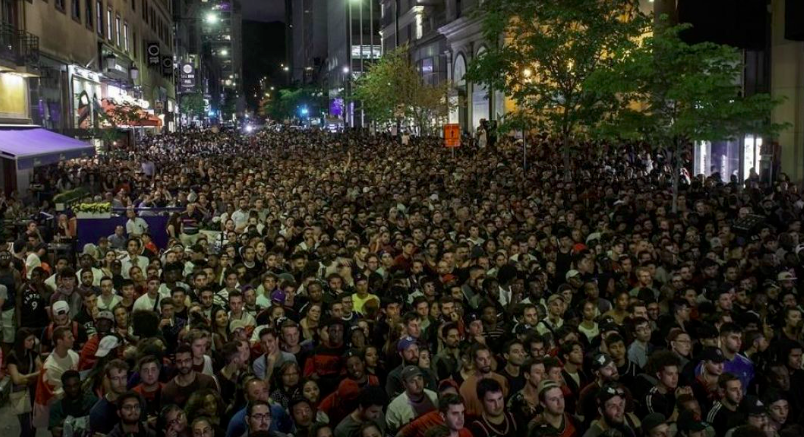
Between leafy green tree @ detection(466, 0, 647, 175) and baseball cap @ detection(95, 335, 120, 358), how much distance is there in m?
18.6

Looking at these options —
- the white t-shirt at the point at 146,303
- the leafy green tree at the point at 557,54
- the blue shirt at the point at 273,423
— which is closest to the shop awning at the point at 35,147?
the leafy green tree at the point at 557,54

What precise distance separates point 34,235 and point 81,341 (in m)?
7.02

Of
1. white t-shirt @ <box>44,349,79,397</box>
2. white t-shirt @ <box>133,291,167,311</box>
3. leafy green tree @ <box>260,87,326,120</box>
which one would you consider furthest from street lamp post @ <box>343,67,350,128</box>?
white t-shirt @ <box>44,349,79,397</box>

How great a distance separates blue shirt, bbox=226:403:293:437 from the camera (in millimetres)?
7129

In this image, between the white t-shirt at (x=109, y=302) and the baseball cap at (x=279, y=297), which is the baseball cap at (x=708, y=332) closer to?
the baseball cap at (x=279, y=297)

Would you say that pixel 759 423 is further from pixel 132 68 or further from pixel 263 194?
pixel 132 68

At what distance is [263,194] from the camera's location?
22.2 metres

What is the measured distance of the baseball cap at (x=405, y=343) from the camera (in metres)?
8.53

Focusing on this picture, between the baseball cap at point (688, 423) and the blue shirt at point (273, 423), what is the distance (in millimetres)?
3015

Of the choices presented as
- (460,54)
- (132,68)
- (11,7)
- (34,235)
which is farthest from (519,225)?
(460,54)

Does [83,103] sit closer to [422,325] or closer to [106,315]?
[106,315]

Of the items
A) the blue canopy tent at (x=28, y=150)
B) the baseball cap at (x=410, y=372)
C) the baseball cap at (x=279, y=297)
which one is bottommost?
the baseball cap at (x=410, y=372)

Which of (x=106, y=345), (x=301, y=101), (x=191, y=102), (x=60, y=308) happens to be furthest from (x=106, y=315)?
(x=301, y=101)

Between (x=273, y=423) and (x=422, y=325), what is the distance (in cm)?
313
